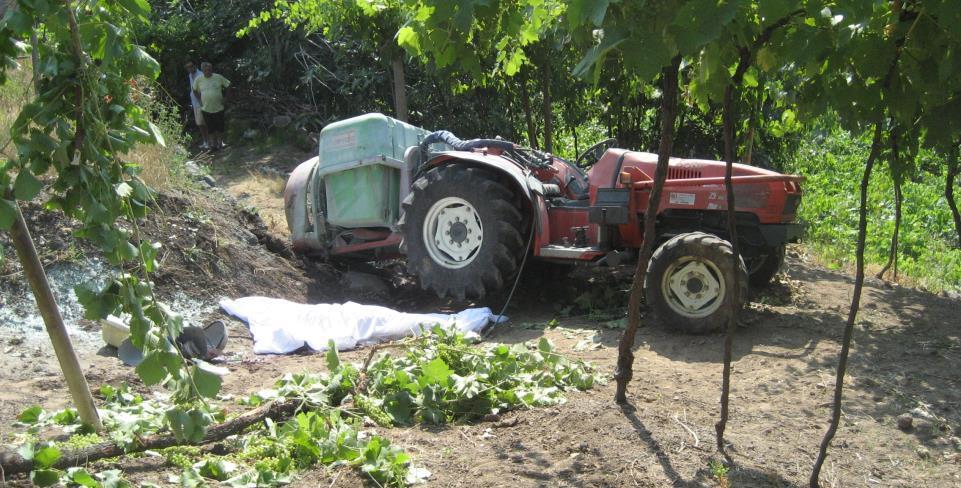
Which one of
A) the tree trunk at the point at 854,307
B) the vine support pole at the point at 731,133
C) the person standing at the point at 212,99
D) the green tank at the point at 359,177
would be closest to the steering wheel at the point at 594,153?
the green tank at the point at 359,177

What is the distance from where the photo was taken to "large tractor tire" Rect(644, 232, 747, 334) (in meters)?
6.22

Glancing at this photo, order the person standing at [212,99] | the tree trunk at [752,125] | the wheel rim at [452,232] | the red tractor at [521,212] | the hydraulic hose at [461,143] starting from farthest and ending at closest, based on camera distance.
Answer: the person standing at [212,99] → the tree trunk at [752,125] → the hydraulic hose at [461,143] → the wheel rim at [452,232] → the red tractor at [521,212]

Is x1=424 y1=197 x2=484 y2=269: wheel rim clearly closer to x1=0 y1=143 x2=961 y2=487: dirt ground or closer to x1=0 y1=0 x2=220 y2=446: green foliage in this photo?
x1=0 y1=143 x2=961 y2=487: dirt ground

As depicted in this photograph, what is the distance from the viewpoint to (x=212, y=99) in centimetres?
1477

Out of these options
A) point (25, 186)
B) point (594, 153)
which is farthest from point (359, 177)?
point (25, 186)

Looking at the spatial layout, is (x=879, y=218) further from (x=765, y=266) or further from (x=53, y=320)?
(x=53, y=320)

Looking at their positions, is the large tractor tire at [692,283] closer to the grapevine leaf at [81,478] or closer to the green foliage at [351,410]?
the green foliage at [351,410]

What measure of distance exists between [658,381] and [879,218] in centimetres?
888

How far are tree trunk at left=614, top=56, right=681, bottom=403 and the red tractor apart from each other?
172 centimetres

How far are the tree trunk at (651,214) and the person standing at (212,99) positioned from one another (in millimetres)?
11706

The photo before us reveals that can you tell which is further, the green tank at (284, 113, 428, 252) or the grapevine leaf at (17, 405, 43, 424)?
the green tank at (284, 113, 428, 252)

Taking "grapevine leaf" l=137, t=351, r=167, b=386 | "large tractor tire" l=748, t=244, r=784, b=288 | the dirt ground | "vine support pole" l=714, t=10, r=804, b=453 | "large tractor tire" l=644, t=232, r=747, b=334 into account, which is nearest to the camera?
"grapevine leaf" l=137, t=351, r=167, b=386

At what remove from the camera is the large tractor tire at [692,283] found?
6223 millimetres

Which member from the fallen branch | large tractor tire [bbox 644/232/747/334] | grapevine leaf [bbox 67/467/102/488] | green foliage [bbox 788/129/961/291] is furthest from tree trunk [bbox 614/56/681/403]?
green foliage [bbox 788/129/961/291]
